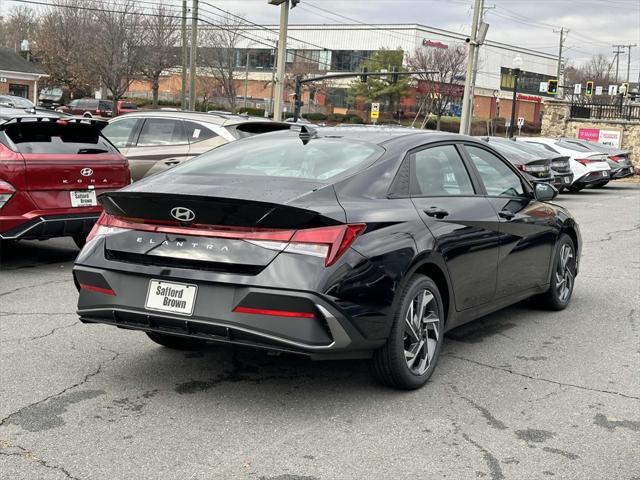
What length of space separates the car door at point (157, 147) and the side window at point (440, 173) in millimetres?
5939

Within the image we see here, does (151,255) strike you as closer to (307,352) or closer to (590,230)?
(307,352)

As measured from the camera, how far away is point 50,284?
25.0 ft

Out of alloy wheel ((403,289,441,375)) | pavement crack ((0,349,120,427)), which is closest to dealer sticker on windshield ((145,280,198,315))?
pavement crack ((0,349,120,427))

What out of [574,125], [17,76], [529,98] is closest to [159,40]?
[17,76]

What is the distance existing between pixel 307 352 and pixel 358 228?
71cm

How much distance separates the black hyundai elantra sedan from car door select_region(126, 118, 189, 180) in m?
5.57

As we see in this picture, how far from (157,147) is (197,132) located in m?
0.62

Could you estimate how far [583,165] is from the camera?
23.1 meters

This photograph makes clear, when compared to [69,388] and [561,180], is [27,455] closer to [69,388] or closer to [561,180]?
[69,388]

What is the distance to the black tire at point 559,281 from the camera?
6922 mm

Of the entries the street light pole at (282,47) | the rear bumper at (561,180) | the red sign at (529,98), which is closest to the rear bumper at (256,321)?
the rear bumper at (561,180)

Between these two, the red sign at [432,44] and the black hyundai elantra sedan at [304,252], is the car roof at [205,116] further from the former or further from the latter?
the red sign at [432,44]

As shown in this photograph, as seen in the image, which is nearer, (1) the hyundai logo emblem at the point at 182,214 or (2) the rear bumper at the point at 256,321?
(2) the rear bumper at the point at 256,321

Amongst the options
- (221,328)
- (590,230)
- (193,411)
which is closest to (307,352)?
(221,328)
